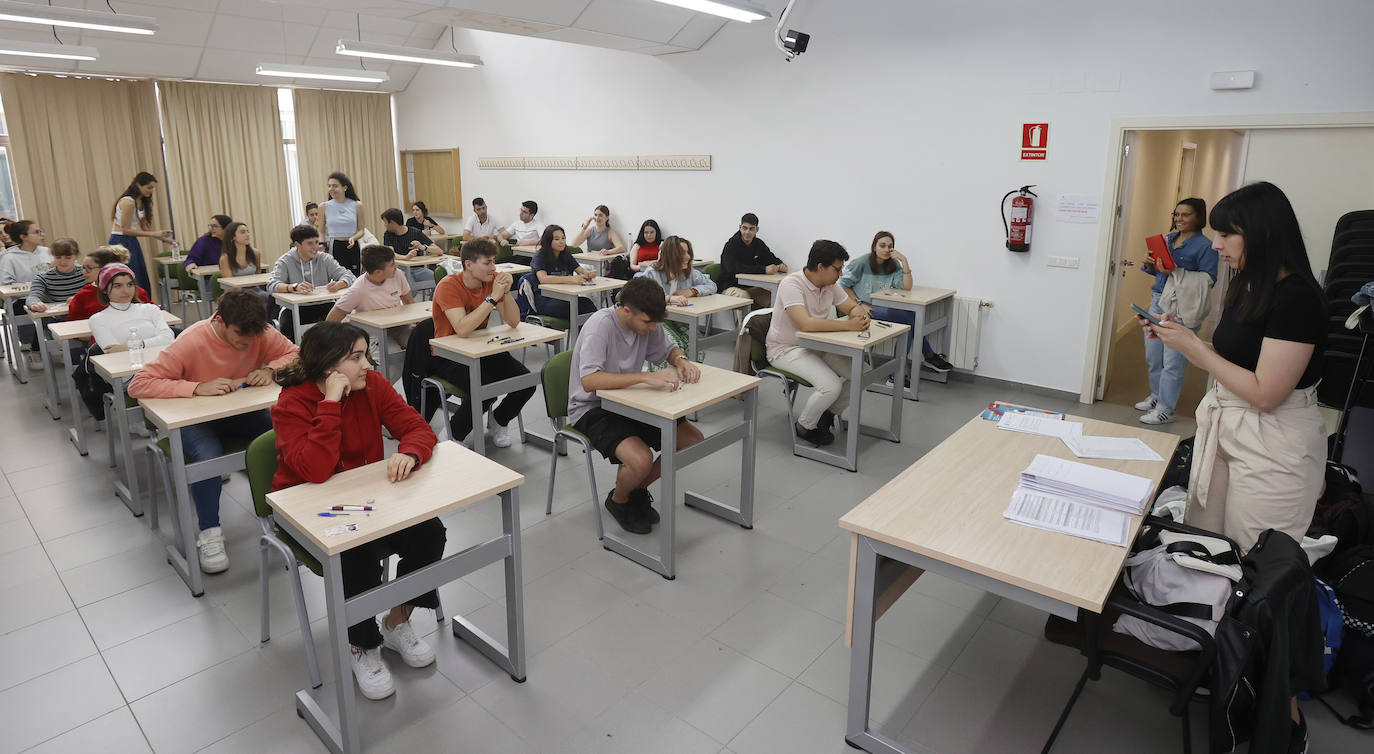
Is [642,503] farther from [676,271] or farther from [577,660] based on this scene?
[676,271]

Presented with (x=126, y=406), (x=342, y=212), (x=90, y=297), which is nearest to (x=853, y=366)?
(x=126, y=406)

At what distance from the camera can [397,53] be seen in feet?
23.5

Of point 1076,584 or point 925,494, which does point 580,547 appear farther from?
point 1076,584

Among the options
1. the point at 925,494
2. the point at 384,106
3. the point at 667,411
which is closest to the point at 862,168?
the point at 667,411

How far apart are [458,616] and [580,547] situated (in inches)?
28.9

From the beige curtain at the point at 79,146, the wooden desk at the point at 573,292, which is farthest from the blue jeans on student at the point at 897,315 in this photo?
the beige curtain at the point at 79,146

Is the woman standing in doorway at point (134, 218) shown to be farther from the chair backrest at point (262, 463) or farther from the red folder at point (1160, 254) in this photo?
the red folder at point (1160, 254)

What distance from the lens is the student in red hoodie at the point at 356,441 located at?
2412 mm

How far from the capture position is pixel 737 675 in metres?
2.67

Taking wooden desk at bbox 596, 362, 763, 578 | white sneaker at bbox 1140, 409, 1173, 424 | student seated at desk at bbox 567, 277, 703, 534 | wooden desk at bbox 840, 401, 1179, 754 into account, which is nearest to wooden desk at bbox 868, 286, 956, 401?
white sneaker at bbox 1140, 409, 1173, 424

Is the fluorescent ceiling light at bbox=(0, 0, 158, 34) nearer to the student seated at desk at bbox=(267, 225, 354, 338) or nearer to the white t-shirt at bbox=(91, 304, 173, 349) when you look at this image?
the student seated at desk at bbox=(267, 225, 354, 338)

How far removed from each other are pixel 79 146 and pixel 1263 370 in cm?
1135

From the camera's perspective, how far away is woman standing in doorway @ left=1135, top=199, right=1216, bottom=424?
201 inches

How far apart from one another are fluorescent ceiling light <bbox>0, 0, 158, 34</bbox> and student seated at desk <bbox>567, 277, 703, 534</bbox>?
203 inches
